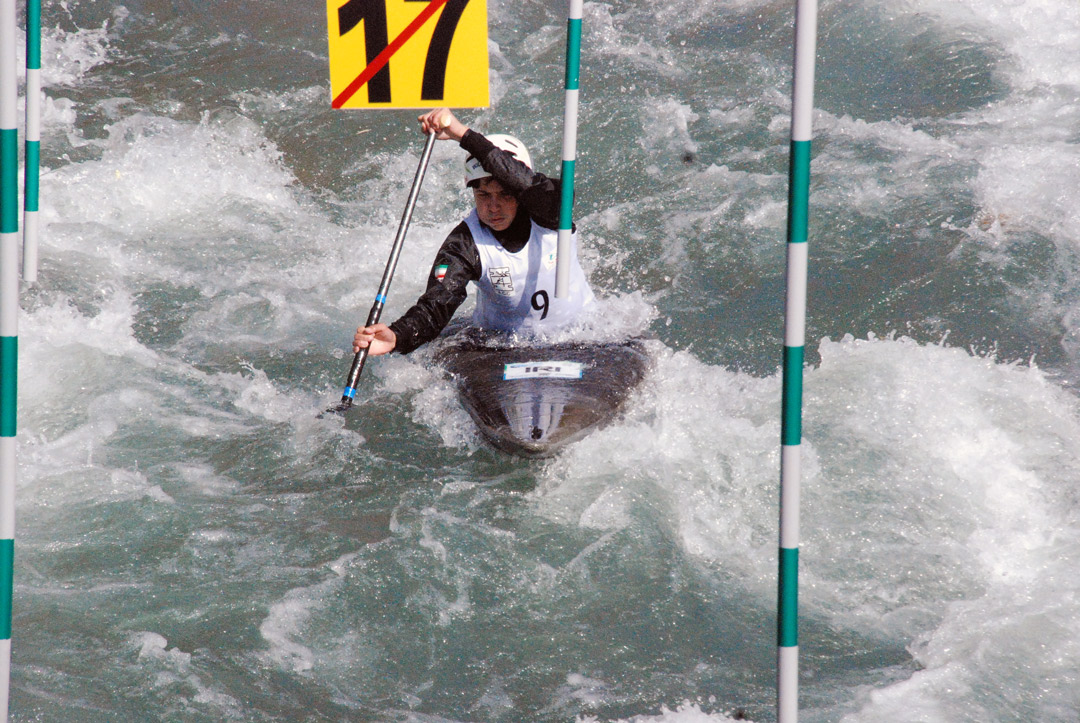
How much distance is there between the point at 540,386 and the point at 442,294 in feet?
2.15

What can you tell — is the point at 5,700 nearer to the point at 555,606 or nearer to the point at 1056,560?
the point at 555,606

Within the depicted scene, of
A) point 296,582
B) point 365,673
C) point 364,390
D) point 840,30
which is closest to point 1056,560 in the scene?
point 365,673

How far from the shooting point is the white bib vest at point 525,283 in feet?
16.7

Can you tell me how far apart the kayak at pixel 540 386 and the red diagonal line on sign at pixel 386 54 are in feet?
4.15

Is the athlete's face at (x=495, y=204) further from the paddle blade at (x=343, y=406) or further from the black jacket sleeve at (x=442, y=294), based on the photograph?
the paddle blade at (x=343, y=406)

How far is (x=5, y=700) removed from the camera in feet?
8.37

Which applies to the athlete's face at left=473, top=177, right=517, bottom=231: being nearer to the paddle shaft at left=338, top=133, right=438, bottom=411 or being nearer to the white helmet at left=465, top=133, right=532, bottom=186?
the white helmet at left=465, top=133, right=532, bottom=186

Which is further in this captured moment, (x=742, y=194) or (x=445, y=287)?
(x=742, y=194)

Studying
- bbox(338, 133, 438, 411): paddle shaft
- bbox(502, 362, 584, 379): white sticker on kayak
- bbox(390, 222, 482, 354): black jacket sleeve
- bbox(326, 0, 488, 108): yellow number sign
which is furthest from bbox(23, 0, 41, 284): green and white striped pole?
bbox(502, 362, 584, 379): white sticker on kayak

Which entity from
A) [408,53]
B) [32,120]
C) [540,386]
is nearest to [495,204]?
[408,53]

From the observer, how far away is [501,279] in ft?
16.8

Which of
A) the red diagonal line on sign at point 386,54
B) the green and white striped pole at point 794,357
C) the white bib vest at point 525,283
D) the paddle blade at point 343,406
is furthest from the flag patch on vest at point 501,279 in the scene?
the green and white striped pole at point 794,357

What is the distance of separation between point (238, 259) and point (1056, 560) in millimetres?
5112

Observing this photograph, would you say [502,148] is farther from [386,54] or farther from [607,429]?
[607,429]
